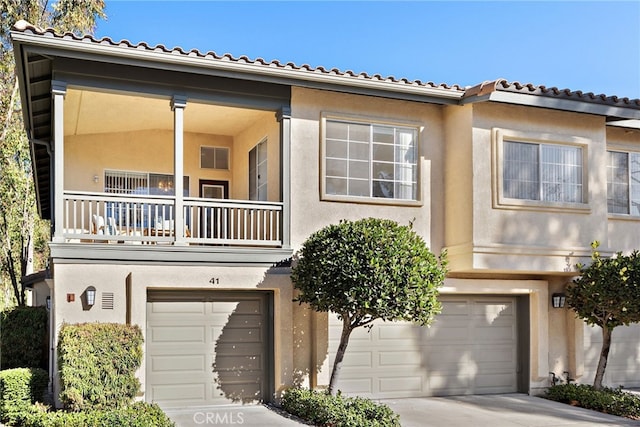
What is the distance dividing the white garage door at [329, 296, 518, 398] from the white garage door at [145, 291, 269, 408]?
1417 mm

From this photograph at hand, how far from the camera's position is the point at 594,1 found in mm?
14234

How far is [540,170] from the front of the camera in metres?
13.6

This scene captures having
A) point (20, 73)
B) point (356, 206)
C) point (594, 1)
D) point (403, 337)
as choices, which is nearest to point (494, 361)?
point (403, 337)

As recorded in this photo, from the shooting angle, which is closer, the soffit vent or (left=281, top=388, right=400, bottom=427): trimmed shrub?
(left=281, top=388, right=400, bottom=427): trimmed shrub

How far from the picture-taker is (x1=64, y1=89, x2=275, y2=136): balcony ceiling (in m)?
12.8

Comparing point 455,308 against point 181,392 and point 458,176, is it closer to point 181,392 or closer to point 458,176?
point 458,176

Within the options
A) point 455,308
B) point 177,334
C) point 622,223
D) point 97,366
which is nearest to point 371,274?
point 177,334

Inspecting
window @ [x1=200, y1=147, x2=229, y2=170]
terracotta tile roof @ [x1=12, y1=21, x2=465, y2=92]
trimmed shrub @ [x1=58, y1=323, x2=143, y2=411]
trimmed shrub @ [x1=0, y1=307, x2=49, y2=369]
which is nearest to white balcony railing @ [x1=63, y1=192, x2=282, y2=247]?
trimmed shrub @ [x1=58, y1=323, x2=143, y2=411]

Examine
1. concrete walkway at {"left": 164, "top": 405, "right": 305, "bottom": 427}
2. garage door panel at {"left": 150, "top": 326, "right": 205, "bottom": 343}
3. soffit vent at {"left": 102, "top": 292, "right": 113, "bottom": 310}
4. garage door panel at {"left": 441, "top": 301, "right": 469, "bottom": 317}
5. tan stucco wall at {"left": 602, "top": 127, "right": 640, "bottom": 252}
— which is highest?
tan stucco wall at {"left": 602, "top": 127, "right": 640, "bottom": 252}

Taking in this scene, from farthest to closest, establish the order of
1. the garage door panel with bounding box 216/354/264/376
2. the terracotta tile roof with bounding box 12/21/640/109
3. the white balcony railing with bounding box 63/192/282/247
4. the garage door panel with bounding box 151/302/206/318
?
the garage door panel with bounding box 216/354/264/376
the garage door panel with bounding box 151/302/206/318
the white balcony railing with bounding box 63/192/282/247
the terracotta tile roof with bounding box 12/21/640/109

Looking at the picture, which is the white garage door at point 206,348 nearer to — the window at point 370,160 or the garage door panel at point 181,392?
the garage door panel at point 181,392

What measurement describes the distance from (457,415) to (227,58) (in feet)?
24.0

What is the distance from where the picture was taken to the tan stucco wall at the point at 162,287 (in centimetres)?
1112

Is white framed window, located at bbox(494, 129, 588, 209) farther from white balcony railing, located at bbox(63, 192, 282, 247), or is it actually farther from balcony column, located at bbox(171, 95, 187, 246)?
balcony column, located at bbox(171, 95, 187, 246)
